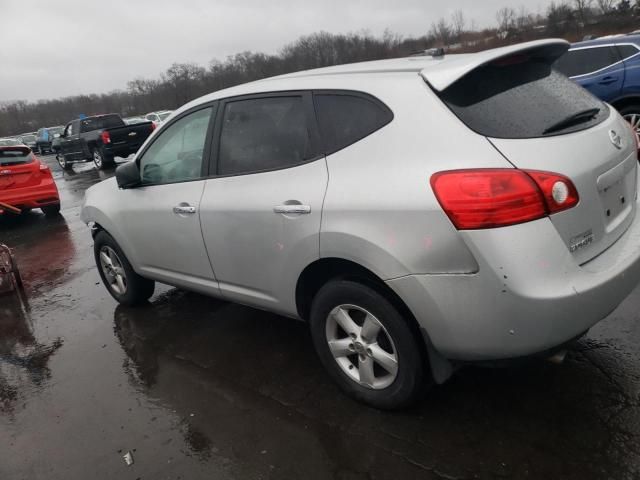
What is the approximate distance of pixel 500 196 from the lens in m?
2.04

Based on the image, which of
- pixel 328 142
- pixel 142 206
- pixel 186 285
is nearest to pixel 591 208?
Result: pixel 328 142

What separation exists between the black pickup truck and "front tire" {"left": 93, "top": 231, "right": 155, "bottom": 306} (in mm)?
13598

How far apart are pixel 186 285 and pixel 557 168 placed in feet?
8.73

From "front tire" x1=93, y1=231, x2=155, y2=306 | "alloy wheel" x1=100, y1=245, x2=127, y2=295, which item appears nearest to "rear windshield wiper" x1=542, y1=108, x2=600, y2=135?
"front tire" x1=93, y1=231, x2=155, y2=306

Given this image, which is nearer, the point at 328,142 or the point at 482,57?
the point at 482,57

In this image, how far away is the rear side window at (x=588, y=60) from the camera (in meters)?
7.47

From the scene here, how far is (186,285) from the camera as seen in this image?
3.74 meters

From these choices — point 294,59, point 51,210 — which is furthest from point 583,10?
point 51,210

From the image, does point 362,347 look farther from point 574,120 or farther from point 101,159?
point 101,159

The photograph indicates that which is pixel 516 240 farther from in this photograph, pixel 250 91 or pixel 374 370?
pixel 250 91

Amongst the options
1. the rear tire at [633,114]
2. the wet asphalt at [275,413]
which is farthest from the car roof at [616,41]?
the wet asphalt at [275,413]

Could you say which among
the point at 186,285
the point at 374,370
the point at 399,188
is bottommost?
the point at 374,370

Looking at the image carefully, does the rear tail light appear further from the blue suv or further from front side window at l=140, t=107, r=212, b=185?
the blue suv

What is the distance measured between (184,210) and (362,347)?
1.58 m
